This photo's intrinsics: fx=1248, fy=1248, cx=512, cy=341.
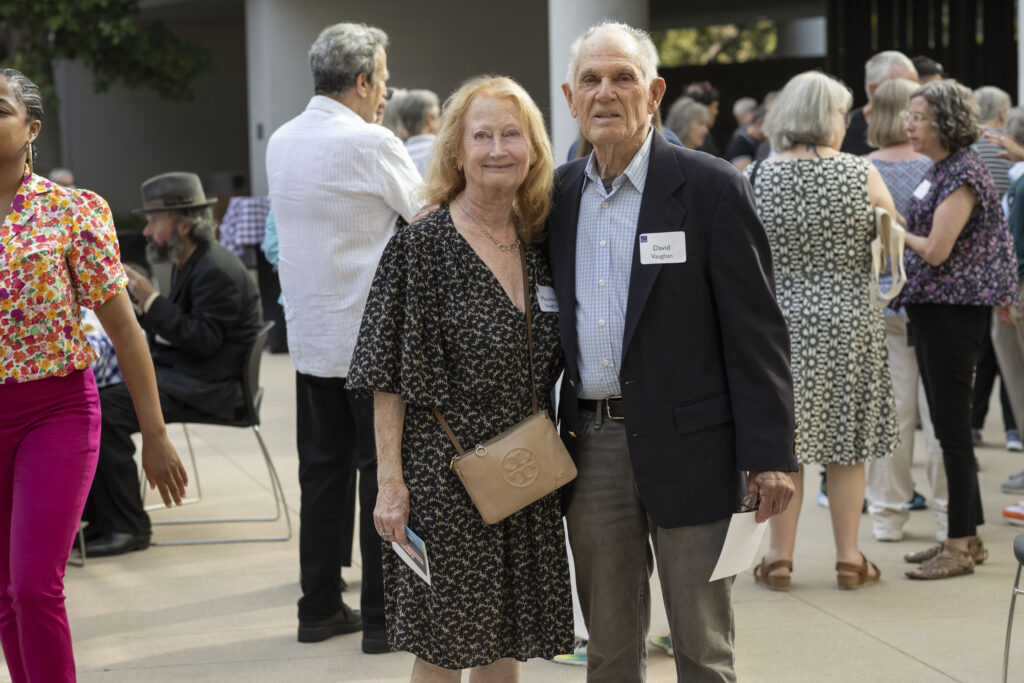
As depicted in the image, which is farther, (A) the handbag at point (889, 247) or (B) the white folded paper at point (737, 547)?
(A) the handbag at point (889, 247)

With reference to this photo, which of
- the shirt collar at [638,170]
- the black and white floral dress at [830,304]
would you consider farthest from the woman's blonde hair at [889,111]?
the shirt collar at [638,170]

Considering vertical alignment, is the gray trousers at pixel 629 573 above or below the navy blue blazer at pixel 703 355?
below

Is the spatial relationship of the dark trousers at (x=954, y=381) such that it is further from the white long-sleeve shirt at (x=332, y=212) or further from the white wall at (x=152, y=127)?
the white wall at (x=152, y=127)

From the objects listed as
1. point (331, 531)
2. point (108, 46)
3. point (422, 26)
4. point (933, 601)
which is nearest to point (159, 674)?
point (331, 531)

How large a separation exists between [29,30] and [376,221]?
1775 centimetres

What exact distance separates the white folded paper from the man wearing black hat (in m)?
3.56

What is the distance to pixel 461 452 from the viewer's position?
2.94m

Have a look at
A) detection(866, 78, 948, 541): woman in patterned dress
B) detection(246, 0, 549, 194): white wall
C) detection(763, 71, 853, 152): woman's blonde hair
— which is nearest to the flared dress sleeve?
detection(763, 71, 853, 152): woman's blonde hair

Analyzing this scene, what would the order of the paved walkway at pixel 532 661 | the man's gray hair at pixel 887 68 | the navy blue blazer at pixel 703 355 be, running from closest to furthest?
the navy blue blazer at pixel 703 355, the paved walkway at pixel 532 661, the man's gray hair at pixel 887 68

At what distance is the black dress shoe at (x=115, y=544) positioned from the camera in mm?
5770

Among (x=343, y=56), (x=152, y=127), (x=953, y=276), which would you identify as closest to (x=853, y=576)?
(x=953, y=276)

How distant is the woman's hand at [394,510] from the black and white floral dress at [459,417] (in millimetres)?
26

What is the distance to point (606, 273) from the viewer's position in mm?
2898

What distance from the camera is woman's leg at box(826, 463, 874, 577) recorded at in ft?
16.4
